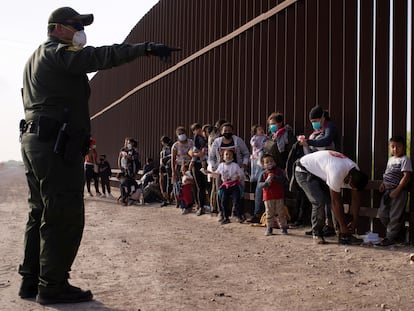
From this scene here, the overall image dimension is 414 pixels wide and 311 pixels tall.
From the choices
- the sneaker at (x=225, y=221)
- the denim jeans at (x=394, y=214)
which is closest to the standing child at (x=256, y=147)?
the sneaker at (x=225, y=221)

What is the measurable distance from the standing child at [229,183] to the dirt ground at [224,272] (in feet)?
2.45

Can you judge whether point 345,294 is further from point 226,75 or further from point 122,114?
point 122,114

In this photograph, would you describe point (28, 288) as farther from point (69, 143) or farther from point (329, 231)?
point (329, 231)

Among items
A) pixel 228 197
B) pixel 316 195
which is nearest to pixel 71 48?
pixel 316 195

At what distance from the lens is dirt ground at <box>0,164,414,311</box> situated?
Answer: 11.7 ft

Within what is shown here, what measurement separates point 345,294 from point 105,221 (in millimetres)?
5315

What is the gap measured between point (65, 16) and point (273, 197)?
375 centimetres

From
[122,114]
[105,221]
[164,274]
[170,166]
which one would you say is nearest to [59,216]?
[164,274]

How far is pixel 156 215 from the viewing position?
9.16 m

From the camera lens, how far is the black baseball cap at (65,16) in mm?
3811

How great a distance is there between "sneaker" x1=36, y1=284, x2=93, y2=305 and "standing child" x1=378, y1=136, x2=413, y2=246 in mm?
3300

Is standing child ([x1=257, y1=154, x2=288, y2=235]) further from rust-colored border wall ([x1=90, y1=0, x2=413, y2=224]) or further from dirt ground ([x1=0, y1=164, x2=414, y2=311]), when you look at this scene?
rust-colored border wall ([x1=90, y1=0, x2=413, y2=224])

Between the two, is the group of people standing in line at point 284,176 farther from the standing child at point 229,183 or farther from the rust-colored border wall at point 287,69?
the rust-colored border wall at point 287,69

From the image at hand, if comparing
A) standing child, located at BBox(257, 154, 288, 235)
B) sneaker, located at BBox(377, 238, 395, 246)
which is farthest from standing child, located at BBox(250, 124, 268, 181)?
sneaker, located at BBox(377, 238, 395, 246)
